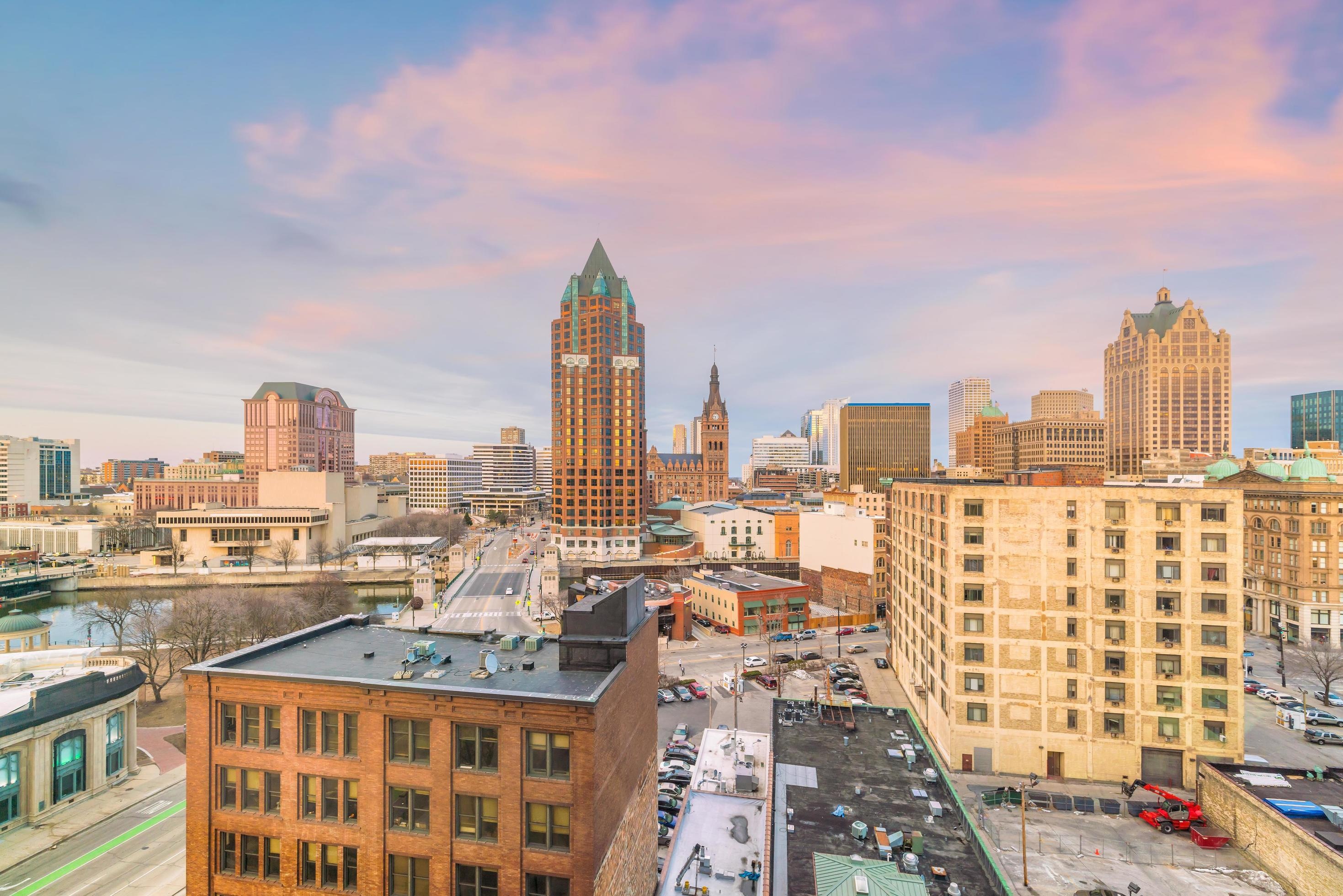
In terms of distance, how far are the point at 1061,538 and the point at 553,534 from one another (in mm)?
128016

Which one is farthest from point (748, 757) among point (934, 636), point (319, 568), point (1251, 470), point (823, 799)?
point (319, 568)

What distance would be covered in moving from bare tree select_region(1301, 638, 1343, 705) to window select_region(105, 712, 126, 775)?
356 ft

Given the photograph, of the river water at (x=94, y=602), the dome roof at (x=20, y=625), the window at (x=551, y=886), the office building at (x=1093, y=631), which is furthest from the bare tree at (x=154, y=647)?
the office building at (x=1093, y=631)

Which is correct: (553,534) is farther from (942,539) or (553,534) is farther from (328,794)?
(328,794)

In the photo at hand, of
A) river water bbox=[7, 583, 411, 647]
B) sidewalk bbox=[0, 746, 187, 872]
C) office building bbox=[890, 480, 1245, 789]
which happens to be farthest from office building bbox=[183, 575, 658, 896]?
river water bbox=[7, 583, 411, 647]

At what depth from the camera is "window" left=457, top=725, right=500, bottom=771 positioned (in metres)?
22.0

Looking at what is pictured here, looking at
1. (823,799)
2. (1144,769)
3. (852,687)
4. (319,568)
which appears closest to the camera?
(823,799)

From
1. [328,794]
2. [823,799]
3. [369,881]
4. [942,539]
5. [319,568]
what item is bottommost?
[319,568]

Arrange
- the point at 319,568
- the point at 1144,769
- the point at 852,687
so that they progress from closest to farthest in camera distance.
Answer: the point at 1144,769 < the point at 852,687 < the point at 319,568

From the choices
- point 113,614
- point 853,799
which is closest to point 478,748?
point 853,799

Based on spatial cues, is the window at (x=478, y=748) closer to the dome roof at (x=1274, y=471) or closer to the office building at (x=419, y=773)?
the office building at (x=419, y=773)

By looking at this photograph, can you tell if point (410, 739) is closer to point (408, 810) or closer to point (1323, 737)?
point (408, 810)

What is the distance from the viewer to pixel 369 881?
22.6m

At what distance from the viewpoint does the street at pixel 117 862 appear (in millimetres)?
32281
